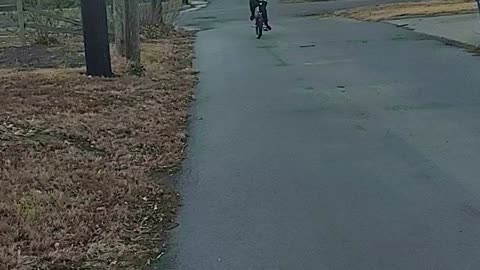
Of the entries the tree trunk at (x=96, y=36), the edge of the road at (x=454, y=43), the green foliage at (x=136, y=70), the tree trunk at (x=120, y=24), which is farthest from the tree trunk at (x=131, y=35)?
the edge of the road at (x=454, y=43)

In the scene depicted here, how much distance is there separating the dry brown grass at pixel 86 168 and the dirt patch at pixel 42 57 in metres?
2.62

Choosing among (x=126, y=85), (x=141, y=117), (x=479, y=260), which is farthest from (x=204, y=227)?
(x=126, y=85)

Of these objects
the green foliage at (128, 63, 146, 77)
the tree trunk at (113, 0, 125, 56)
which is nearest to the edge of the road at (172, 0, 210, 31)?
the tree trunk at (113, 0, 125, 56)

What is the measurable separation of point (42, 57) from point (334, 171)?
11.0m

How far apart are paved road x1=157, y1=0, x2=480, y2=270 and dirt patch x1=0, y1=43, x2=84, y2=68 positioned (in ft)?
10.1

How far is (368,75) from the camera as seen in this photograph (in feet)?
46.9

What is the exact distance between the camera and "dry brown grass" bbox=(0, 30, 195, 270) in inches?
214

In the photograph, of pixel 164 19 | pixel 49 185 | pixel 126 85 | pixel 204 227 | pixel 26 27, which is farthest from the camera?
pixel 164 19

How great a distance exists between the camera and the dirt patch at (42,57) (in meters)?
15.8

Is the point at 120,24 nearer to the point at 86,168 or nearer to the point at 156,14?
the point at 86,168

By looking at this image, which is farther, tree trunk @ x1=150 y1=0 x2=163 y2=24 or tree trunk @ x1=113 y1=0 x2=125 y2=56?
tree trunk @ x1=150 y1=0 x2=163 y2=24

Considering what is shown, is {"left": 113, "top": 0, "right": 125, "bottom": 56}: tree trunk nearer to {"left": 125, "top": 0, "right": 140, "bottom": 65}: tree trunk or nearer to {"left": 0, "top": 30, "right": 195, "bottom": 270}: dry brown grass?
{"left": 125, "top": 0, "right": 140, "bottom": 65}: tree trunk

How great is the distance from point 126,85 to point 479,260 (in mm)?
8338

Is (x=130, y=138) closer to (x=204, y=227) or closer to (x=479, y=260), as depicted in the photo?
(x=204, y=227)
